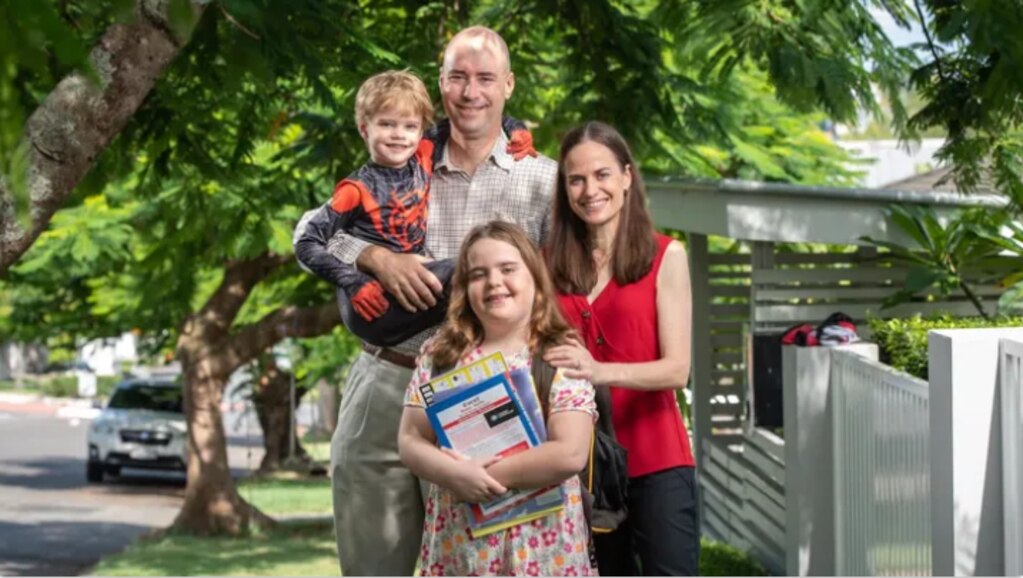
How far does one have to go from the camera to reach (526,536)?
4.04m

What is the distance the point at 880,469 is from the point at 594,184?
4.00 meters

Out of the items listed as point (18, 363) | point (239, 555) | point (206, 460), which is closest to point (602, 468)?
point (239, 555)

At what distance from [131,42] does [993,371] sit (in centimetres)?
272

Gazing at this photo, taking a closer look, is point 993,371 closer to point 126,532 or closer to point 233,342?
point 233,342

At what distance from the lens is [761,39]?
9469 mm

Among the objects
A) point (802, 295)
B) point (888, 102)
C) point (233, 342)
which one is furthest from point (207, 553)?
point (888, 102)

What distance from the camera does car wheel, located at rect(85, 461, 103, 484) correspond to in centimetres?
3142

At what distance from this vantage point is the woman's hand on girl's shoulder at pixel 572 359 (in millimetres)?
3988

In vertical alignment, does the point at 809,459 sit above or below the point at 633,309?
below

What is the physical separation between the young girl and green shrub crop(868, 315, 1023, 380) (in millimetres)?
4336

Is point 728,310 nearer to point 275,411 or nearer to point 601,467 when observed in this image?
point 601,467

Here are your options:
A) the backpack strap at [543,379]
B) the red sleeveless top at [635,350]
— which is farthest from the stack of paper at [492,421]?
the red sleeveless top at [635,350]

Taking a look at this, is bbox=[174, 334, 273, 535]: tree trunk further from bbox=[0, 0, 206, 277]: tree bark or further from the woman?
the woman

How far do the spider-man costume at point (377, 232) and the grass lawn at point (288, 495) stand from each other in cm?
2200
